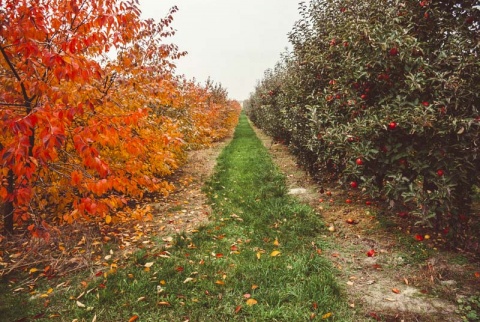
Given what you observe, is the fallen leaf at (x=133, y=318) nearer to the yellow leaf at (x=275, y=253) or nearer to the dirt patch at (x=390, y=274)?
the yellow leaf at (x=275, y=253)

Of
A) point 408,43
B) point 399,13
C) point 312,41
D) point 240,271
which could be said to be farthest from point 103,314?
point 312,41

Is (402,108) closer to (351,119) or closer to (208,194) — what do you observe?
(351,119)

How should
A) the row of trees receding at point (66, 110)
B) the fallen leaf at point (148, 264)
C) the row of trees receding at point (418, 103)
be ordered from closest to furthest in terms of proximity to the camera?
1. the row of trees receding at point (66, 110)
2. the row of trees receding at point (418, 103)
3. the fallen leaf at point (148, 264)

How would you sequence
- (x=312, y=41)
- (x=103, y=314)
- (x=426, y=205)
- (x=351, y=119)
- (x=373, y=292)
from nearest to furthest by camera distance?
(x=103, y=314), (x=373, y=292), (x=426, y=205), (x=351, y=119), (x=312, y=41)

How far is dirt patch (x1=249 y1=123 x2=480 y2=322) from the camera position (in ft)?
10.9

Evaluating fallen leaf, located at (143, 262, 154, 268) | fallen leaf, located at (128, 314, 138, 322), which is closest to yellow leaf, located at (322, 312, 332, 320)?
fallen leaf, located at (128, 314, 138, 322)

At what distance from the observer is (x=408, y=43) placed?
4184mm

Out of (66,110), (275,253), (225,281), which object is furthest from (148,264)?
(66,110)

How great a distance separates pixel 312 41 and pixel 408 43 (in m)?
3.59

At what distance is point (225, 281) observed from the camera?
393 centimetres

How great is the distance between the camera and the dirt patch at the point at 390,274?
3326mm

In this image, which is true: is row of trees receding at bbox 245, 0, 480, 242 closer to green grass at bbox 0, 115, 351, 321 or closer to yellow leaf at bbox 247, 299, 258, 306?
green grass at bbox 0, 115, 351, 321

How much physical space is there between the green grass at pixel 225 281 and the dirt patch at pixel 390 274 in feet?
0.90

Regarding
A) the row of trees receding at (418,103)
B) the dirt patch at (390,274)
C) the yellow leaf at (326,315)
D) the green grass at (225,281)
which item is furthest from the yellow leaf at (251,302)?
the row of trees receding at (418,103)
